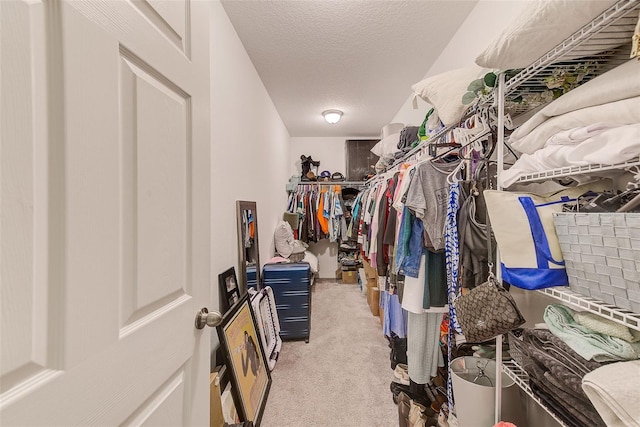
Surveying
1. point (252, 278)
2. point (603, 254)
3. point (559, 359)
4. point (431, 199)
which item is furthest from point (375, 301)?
point (603, 254)

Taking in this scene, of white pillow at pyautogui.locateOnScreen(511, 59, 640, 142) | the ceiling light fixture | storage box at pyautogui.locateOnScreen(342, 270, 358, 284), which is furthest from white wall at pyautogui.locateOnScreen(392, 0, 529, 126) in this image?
storage box at pyautogui.locateOnScreen(342, 270, 358, 284)

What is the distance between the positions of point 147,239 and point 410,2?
2038 mm

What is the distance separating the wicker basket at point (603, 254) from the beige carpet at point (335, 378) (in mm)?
1467

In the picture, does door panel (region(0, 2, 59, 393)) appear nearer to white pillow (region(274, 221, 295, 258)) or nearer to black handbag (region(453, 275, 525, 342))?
black handbag (region(453, 275, 525, 342))

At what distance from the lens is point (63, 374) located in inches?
15.7

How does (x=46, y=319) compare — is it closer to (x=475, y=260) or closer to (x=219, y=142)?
(x=475, y=260)

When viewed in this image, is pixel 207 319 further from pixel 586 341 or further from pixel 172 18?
pixel 586 341

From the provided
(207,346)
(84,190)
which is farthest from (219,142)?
(84,190)

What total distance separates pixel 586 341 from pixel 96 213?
3.78ft

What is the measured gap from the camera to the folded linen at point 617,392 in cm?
54

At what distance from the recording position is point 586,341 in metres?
0.71

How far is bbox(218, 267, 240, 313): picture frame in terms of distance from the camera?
1.76 meters

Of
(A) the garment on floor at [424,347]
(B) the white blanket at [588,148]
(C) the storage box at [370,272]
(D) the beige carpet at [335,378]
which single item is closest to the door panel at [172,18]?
(B) the white blanket at [588,148]

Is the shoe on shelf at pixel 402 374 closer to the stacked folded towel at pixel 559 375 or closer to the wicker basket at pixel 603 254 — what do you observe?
the stacked folded towel at pixel 559 375
